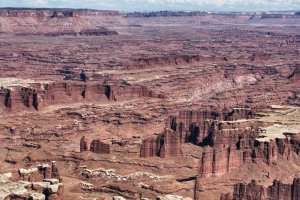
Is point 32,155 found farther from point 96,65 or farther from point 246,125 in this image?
point 96,65

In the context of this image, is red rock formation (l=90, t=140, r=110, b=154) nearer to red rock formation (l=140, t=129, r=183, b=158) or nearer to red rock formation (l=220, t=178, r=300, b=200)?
red rock formation (l=140, t=129, r=183, b=158)

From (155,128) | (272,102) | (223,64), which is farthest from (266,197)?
(223,64)

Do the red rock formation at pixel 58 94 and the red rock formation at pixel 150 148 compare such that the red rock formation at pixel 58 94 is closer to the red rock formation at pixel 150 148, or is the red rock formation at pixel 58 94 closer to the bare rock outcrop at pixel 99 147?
the bare rock outcrop at pixel 99 147

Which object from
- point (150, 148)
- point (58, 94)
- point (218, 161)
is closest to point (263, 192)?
point (218, 161)

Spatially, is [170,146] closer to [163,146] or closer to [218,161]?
[163,146]

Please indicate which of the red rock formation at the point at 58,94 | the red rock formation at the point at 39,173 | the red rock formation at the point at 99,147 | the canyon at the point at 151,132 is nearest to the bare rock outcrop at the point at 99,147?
the red rock formation at the point at 99,147

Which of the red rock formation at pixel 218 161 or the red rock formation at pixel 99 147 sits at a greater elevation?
the red rock formation at pixel 218 161
